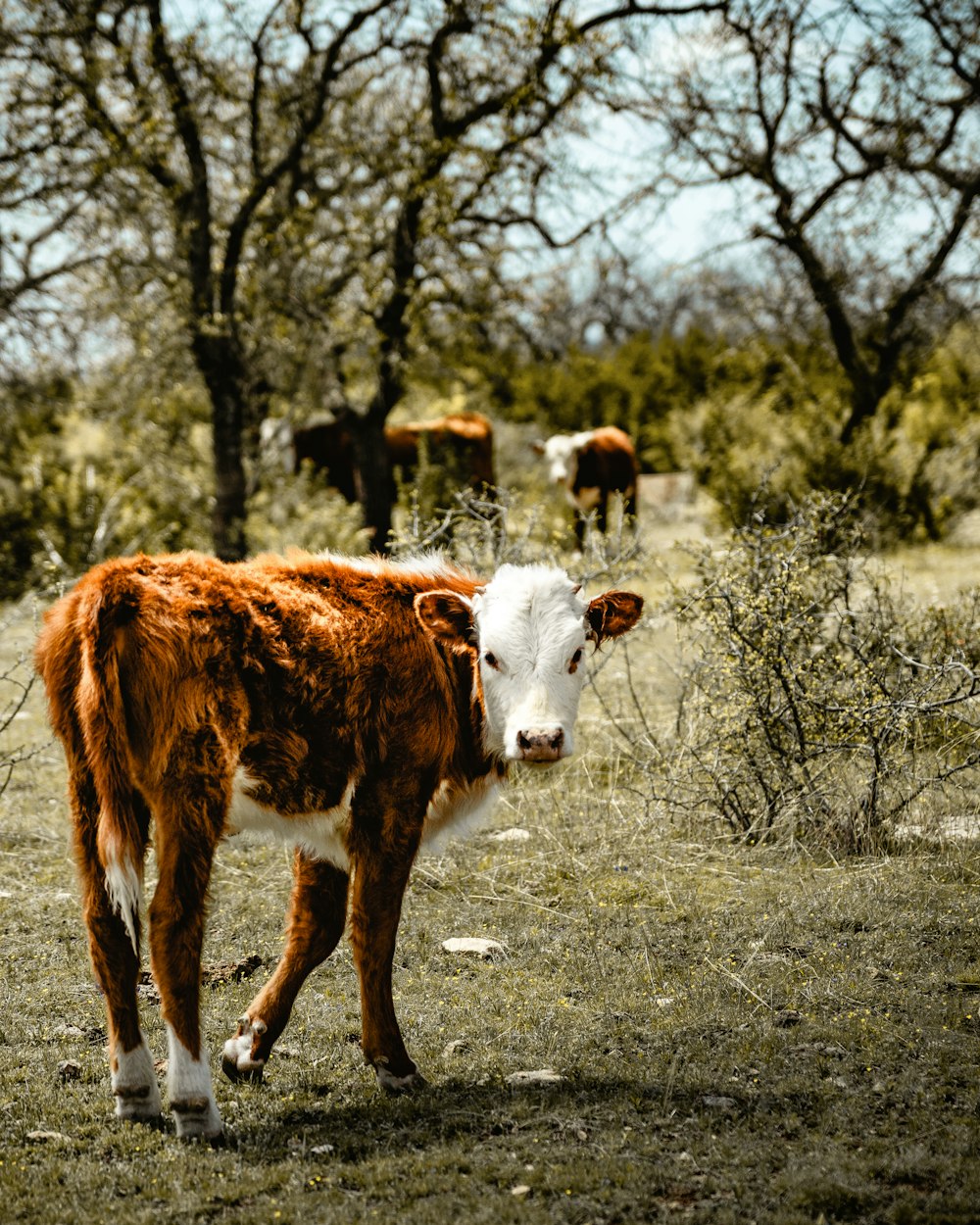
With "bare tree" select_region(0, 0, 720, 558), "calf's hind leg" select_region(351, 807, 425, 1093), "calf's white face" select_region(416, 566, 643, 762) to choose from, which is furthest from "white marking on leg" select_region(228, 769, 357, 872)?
"bare tree" select_region(0, 0, 720, 558)

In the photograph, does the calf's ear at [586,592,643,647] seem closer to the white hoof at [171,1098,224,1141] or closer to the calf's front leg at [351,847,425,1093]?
the calf's front leg at [351,847,425,1093]

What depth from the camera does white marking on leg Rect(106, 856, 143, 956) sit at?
374 centimetres

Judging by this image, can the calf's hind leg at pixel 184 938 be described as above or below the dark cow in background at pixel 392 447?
below

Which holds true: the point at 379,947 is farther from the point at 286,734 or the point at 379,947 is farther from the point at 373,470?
the point at 373,470

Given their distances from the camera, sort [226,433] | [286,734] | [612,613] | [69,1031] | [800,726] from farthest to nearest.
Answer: [226,433] → [800,726] → [612,613] → [69,1031] → [286,734]

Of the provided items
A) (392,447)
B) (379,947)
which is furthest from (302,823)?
(392,447)

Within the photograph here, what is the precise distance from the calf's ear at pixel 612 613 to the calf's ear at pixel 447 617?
54 cm

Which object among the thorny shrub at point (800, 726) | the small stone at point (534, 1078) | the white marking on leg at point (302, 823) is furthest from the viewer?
the thorny shrub at point (800, 726)

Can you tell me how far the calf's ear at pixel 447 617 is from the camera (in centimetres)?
449

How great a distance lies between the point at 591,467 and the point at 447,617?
15.3 meters

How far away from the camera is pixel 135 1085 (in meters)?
3.88

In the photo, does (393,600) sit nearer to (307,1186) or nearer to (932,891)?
(307,1186)

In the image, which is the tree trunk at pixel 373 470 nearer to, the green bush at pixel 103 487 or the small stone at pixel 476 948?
the green bush at pixel 103 487

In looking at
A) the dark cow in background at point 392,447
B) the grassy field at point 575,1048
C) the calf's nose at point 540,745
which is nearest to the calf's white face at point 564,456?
the dark cow in background at point 392,447
